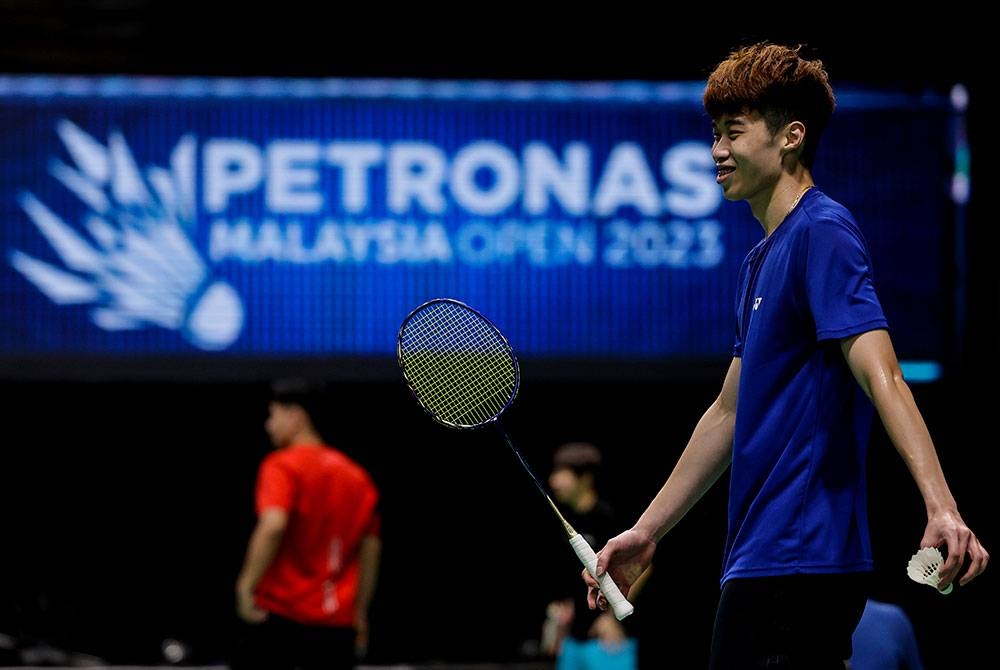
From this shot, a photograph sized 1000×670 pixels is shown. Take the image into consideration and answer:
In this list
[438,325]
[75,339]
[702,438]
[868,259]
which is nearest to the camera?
[868,259]

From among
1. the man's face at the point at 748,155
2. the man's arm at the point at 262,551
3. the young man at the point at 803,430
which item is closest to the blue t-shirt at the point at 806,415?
the young man at the point at 803,430

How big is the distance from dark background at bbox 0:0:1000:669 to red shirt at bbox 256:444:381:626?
3.88 ft

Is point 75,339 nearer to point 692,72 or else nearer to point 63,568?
point 63,568

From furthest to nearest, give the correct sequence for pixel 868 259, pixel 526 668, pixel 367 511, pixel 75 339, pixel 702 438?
pixel 526 668 → pixel 75 339 → pixel 367 511 → pixel 702 438 → pixel 868 259

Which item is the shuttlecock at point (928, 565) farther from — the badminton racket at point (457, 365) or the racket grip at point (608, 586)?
the badminton racket at point (457, 365)

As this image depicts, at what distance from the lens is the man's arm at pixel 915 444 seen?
207cm

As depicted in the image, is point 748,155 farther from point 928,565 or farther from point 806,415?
point 928,565

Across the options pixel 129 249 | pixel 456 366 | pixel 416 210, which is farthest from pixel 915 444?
pixel 129 249

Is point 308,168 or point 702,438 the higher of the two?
point 308,168

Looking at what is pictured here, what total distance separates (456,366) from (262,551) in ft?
7.02

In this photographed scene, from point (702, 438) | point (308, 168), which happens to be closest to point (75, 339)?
point (308, 168)

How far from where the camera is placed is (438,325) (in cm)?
329

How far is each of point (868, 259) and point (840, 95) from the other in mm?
4421

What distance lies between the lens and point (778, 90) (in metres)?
2.50
